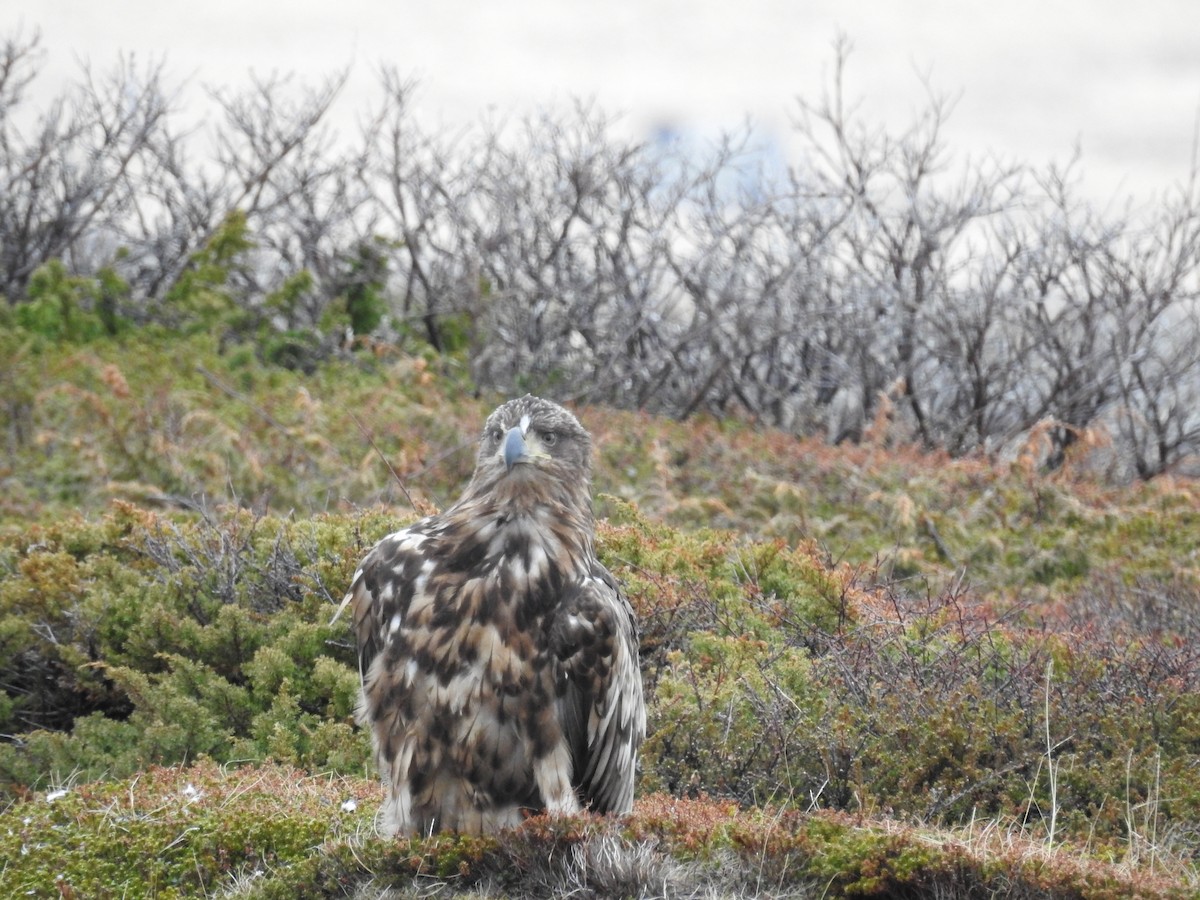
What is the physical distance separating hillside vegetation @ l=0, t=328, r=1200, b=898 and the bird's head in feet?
3.12

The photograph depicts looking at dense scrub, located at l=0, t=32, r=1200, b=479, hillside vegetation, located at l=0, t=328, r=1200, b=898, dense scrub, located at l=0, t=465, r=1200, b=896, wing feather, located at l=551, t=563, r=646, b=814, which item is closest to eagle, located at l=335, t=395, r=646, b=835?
wing feather, located at l=551, t=563, r=646, b=814

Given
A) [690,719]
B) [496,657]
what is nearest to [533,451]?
[496,657]

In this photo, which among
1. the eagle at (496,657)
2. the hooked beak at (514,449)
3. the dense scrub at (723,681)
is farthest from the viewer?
the dense scrub at (723,681)

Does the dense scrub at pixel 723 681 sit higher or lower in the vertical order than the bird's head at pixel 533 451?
lower

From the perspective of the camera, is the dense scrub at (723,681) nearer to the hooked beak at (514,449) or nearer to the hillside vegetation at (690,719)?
the hillside vegetation at (690,719)

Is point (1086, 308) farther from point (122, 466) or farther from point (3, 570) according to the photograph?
point (3, 570)

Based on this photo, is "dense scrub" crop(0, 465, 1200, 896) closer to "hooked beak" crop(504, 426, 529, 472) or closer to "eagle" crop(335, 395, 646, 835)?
"eagle" crop(335, 395, 646, 835)

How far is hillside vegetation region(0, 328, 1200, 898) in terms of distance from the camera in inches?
146

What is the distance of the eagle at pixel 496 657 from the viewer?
3.63 m

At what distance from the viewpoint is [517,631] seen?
3.64m

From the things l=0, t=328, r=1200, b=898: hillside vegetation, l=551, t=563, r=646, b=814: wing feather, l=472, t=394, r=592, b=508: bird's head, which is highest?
l=472, t=394, r=592, b=508: bird's head

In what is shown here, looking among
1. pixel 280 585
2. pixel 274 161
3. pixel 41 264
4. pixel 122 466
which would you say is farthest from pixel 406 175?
pixel 280 585

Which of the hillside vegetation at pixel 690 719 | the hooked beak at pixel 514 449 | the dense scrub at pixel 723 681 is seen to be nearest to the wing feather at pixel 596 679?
the hillside vegetation at pixel 690 719

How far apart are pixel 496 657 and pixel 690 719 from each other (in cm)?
176
